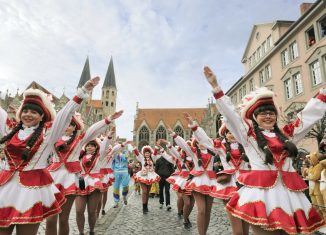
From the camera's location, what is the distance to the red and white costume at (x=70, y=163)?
4.72 m

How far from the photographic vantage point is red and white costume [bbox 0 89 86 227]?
278 centimetres

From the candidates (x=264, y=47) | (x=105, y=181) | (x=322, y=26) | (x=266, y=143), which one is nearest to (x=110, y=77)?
(x=264, y=47)

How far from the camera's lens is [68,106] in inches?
136

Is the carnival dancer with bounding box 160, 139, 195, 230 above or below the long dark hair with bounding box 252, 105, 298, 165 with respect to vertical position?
below

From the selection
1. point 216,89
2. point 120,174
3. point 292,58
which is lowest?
point 120,174

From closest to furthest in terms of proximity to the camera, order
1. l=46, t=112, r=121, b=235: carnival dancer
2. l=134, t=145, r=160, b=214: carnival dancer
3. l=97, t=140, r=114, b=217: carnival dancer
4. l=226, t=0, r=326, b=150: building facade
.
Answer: l=46, t=112, r=121, b=235: carnival dancer, l=97, t=140, r=114, b=217: carnival dancer, l=134, t=145, r=160, b=214: carnival dancer, l=226, t=0, r=326, b=150: building facade

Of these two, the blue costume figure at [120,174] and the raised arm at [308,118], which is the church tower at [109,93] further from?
the raised arm at [308,118]

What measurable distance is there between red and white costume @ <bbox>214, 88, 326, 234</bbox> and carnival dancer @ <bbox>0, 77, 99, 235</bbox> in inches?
81.2

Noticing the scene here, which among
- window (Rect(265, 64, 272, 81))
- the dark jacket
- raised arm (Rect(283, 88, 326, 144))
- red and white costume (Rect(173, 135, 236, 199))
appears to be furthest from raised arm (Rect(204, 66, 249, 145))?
window (Rect(265, 64, 272, 81))

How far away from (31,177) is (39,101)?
0.99 metres

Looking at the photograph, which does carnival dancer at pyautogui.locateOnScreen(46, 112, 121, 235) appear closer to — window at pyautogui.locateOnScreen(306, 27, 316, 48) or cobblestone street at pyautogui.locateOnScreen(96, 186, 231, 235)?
cobblestone street at pyautogui.locateOnScreen(96, 186, 231, 235)

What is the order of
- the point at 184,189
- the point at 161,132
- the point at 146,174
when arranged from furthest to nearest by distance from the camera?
1. the point at 161,132
2. the point at 146,174
3. the point at 184,189

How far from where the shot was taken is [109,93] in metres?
89.8

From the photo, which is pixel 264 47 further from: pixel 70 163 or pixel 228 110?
pixel 228 110
